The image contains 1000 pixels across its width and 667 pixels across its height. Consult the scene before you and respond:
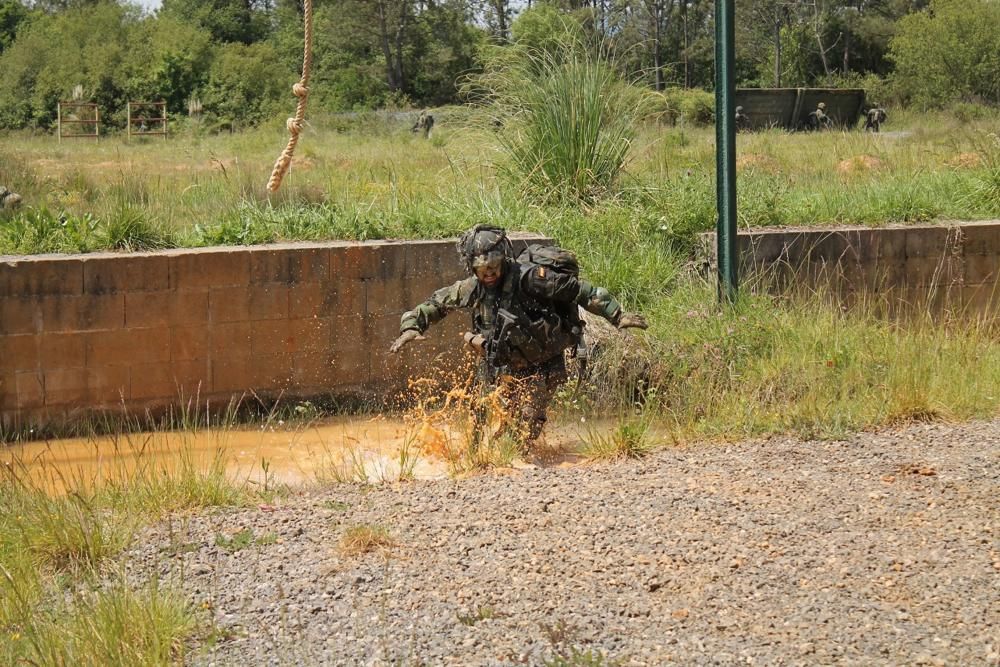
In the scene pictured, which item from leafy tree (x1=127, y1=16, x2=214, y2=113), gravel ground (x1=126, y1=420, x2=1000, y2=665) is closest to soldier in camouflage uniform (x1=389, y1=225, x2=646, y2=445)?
gravel ground (x1=126, y1=420, x2=1000, y2=665)

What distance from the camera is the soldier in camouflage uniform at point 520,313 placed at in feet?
21.9

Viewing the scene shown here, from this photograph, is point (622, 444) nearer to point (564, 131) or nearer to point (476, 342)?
point (476, 342)

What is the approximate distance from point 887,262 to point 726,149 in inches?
83.2

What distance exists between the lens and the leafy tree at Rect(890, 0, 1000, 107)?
3816 centimetres

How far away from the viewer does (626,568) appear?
13.9ft

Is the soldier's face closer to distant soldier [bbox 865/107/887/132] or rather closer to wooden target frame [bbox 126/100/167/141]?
distant soldier [bbox 865/107/887/132]

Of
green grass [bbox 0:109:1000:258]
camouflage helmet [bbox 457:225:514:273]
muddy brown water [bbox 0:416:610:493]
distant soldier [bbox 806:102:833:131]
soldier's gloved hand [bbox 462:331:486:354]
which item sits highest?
distant soldier [bbox 806:102:833:131]

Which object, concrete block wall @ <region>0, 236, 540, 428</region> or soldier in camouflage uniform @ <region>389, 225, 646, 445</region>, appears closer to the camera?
soldier in camouflage uniform @ <region>389, 225, 646, 445</region>

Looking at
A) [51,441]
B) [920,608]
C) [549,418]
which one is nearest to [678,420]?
[549,418]

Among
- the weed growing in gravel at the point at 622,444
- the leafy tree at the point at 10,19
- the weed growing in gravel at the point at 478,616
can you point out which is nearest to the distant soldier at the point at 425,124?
the weed growing in gravel at the point at 622,444

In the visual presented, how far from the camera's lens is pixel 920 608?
383cm

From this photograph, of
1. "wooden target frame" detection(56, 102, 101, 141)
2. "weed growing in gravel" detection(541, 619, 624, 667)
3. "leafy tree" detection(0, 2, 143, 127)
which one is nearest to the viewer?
"weed growing in gravel" detection(541, 619, 624, 667)

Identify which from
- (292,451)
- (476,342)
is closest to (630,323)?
(476,342)

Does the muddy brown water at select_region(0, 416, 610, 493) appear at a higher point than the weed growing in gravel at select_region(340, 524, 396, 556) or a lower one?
lower
